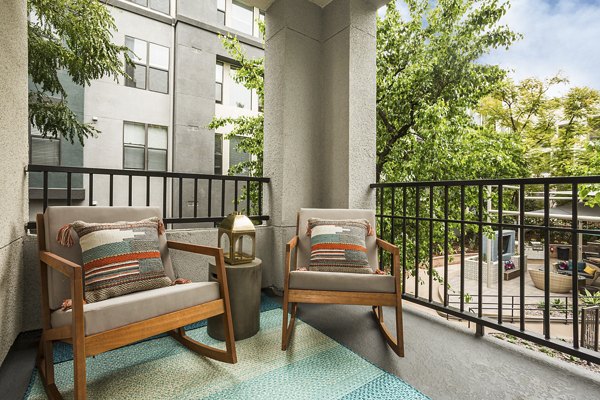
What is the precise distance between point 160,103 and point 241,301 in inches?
276

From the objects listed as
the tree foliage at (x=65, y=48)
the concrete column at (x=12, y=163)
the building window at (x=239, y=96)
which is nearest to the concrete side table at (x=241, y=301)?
the concrete column at (x=12, y=163)

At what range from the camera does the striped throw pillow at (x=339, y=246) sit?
2.10m

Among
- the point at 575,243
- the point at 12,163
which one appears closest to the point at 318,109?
the point at 575,243

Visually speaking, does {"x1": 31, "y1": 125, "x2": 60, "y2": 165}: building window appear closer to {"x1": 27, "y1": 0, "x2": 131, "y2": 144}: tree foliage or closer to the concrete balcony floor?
{"x1": 27, "y1": 0, "x2": 131, "y2": 144}: tree foliage

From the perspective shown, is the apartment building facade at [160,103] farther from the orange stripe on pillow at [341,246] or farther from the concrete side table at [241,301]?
the orange stripe on pillow at [341,246]

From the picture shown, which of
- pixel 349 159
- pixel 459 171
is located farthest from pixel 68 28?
pixel 459 171

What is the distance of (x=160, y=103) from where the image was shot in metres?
7.64

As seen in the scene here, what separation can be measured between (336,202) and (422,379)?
171 cm

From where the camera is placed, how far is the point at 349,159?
2941mm

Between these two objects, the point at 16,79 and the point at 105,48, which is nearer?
the point at 16,79

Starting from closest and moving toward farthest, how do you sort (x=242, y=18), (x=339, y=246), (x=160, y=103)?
(x=339, y=246) → (x=160, y=103) → (x=242, y=18)

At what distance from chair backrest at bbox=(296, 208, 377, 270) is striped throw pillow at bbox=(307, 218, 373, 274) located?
0.27 feet

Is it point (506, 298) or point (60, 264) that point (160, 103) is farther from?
point (506, 298)

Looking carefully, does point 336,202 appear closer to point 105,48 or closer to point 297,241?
point 297,241
